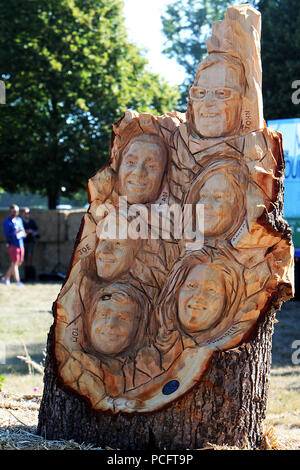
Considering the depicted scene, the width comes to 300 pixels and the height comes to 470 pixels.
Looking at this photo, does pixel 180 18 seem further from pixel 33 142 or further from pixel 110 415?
pixel 110 415

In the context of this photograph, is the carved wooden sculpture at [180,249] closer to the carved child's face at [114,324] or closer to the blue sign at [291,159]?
the carved child's face at [114,324]

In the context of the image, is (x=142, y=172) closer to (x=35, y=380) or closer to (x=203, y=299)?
(x=203, y=299)

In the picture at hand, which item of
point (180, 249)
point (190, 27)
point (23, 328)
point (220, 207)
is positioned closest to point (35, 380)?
point (23, 328)

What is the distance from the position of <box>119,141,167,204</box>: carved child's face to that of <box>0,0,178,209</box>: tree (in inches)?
473

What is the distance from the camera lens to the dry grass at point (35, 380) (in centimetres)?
343

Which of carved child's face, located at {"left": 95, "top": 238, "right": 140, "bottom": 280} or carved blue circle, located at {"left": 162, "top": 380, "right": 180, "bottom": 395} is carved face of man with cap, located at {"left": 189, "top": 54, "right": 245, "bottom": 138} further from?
carved blue circle, located at {"left": 162, "top": 380, "right": 180, "bottom": 395}

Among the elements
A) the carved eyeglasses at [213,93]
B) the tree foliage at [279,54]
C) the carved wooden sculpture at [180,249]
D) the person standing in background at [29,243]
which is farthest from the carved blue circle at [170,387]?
the tree foliage at [279,54]

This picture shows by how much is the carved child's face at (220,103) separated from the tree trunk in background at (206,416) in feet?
3.43

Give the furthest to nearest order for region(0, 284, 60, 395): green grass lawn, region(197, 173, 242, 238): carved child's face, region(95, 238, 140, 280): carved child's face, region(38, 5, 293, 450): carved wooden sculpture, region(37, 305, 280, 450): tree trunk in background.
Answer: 1. region(0, 284, 60, 395): green grass lawn
2. region(95, 238, 140, 280): carved child's face
3. region(197, 173, 242, 238): carved child's face
4. region(38, 5, 293, 450): carved wooden sculpture
5. region(37, 305, 280, 450): tree trunk in background

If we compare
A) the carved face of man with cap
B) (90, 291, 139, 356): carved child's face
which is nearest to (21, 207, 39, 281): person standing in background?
(90, 291, 139, 356): carved child's face

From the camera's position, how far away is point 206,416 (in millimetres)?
3080

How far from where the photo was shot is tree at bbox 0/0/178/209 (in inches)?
603

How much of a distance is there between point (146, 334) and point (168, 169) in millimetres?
975
